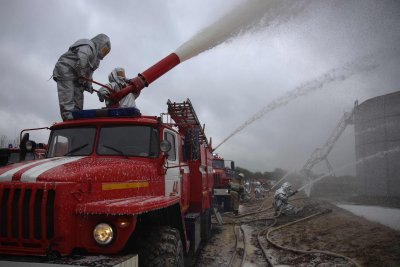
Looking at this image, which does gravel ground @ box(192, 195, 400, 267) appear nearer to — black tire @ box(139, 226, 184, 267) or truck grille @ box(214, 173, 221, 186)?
truck grille @ box(214, 173, 221, 186)

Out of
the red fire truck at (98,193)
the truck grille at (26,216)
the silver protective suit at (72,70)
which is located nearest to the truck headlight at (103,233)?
the red fire truck at (98,193)

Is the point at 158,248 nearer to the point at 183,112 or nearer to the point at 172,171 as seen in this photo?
the point at 172,171

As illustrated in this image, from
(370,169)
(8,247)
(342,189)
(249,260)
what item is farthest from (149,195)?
(342,189)

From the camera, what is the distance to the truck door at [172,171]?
598 centimetres

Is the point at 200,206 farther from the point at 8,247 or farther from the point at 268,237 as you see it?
the point at 8,247

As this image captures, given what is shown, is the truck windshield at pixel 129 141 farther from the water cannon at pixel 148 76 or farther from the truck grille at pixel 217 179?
the truck grille at pixel 217 179

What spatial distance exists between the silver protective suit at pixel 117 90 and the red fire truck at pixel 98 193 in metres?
1.55

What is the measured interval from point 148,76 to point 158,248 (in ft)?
14.2

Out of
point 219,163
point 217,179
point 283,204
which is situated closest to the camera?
point 283,204

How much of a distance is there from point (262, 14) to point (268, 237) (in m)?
6.84

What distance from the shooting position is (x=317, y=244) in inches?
381

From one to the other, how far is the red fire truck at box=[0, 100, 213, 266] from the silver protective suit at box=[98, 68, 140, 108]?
5.09ft

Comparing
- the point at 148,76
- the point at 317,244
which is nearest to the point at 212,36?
the point at 148,76

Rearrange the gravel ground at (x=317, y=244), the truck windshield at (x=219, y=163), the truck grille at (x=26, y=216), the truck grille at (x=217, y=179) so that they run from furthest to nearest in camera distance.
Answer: the truck windshield at (x=219, y=163)
the truck grille at (x=217, y=179)
the gravel ground at (x=317, y=244)
the truck grille at (x=26, y=216)
